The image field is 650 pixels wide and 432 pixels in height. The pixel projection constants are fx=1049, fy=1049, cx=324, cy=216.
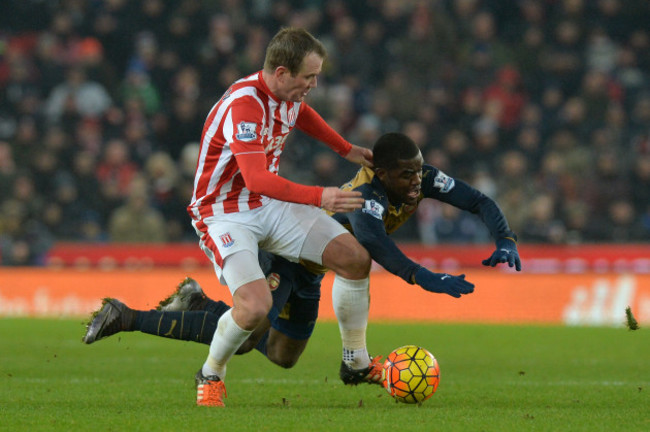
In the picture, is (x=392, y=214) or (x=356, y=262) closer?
(x=356, y=262)

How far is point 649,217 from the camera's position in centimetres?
1402

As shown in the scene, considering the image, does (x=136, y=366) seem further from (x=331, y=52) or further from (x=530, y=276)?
(x=331, y=52)

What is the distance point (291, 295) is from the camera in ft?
22.1

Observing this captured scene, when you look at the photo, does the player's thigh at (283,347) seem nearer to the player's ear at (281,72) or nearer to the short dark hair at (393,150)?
the short dark hair at (393,150)

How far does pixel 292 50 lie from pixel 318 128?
0.99m

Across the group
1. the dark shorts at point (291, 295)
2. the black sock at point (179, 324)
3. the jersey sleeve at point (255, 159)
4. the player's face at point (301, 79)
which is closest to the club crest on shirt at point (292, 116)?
the player's face at point (301, 79)

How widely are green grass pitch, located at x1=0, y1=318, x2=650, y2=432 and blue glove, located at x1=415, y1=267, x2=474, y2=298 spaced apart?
627 mm

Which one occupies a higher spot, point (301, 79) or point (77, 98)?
point (77, 98)

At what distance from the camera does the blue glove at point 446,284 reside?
532 centimetres

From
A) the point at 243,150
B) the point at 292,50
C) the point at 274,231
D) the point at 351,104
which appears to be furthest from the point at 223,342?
the point at 351,104

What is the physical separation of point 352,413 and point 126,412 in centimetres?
115

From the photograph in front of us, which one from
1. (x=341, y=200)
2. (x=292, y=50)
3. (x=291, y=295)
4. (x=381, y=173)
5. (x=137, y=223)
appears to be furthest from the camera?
(x=137, y=223)

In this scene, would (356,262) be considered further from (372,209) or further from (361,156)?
(361,156)

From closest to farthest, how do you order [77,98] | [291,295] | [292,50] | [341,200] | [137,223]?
[341,200] < [292,50] < [291,295] < [137,223] < [77,98]
